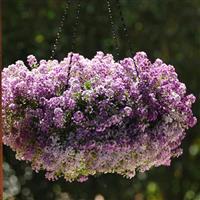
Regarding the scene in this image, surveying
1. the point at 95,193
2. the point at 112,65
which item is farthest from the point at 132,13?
the point at 112,65

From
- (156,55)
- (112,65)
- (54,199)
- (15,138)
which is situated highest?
(156,55)

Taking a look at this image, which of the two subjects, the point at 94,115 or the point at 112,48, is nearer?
the point at 94,115

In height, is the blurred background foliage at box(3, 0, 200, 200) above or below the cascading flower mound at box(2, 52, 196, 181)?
above

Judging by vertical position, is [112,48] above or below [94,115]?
above

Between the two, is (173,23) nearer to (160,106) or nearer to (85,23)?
(85,23)
